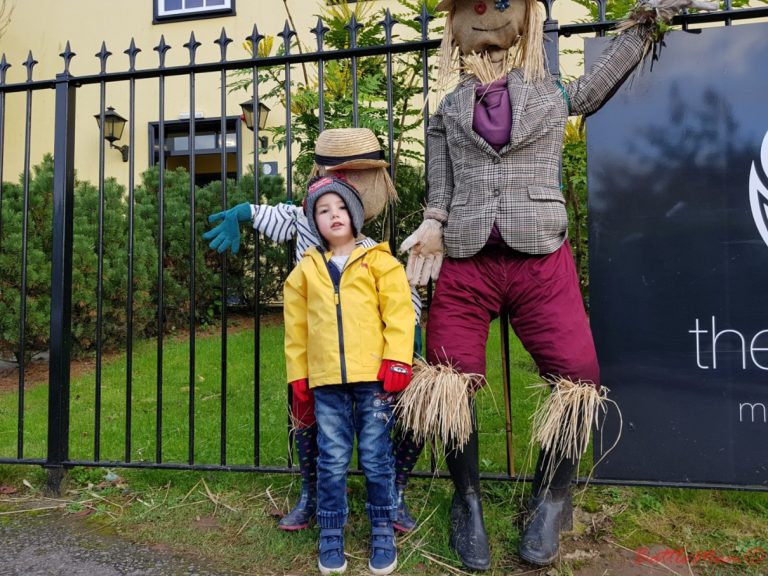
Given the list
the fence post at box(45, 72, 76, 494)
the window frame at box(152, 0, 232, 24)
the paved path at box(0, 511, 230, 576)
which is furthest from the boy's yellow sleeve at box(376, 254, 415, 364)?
the window frame at box(152, 0, 232, 24)

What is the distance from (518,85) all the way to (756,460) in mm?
1818

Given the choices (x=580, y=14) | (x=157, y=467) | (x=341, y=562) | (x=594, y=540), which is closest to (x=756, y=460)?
(x=594, y=540)

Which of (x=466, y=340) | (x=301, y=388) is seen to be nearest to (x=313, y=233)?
(x=301, y=388)

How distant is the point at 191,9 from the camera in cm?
935

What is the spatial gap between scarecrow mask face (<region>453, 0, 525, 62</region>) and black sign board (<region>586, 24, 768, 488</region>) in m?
0.38

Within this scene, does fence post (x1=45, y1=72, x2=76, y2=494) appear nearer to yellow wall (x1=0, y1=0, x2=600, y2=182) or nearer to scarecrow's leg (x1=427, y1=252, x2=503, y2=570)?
scarecrow's leg (x1=427, y1=252, x2=503, y2=570)

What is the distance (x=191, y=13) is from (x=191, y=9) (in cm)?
→ 17

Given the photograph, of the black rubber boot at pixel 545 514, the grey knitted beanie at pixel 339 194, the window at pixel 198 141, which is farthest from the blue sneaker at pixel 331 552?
the window at pixel 198 141

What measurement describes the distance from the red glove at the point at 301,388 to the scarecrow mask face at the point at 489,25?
59.1 inches

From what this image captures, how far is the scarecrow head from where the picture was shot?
2309 mm

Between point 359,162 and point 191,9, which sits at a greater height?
point 191,9

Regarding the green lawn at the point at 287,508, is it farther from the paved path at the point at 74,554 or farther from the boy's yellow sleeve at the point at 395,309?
the boy's yellow sleeve at the point at 395,309

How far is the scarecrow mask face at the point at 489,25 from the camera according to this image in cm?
230

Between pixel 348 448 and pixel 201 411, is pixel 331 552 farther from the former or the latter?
pixel 201 411
